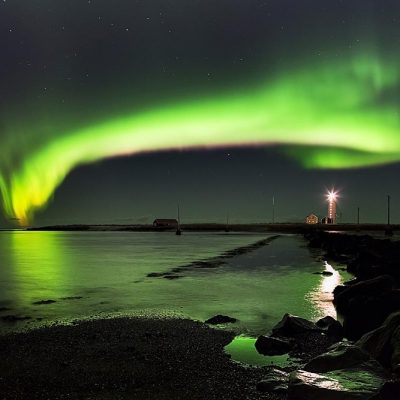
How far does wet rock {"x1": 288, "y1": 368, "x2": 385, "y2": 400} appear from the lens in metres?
5.69

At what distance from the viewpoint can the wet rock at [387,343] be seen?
23.1 feet

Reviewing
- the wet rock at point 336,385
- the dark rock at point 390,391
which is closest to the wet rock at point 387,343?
the wet rock at point 336,385

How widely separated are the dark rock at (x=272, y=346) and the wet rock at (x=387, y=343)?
162 cm

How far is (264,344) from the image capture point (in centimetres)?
938

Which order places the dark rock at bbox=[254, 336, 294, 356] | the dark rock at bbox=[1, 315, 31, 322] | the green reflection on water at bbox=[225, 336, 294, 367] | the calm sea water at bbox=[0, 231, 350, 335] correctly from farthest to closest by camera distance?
the calm sea water at bbox=[0, 231, 350, 335], the dark rock at bbox=[1, 315, 31, 322], the dark rock at bbox=[254, 336, 294, 356], the green reflection on water at bbox=[225, 336, 294, 367]

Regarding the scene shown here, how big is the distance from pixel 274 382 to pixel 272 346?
2.23 metres

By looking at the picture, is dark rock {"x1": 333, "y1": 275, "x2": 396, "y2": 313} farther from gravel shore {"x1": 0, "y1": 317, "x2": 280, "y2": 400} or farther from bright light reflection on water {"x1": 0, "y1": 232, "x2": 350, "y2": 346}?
gravel shore {"x1": 0, "y1": 317, "x2": 280, "y2": 400}

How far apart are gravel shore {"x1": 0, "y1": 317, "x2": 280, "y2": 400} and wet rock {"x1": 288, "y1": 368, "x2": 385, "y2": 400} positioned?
723 mm

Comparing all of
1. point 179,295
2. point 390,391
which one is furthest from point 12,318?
point 390,391

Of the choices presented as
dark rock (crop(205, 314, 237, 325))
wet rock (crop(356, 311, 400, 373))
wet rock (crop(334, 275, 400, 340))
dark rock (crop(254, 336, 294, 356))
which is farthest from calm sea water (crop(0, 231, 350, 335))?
wet rock (crop(356, 311, 400, 373))

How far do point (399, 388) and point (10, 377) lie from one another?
19.6ft

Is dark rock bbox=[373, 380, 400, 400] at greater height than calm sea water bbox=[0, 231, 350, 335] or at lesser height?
greater

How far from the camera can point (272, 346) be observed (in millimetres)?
9305

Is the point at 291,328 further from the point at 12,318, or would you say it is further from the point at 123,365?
the point at 12,318
